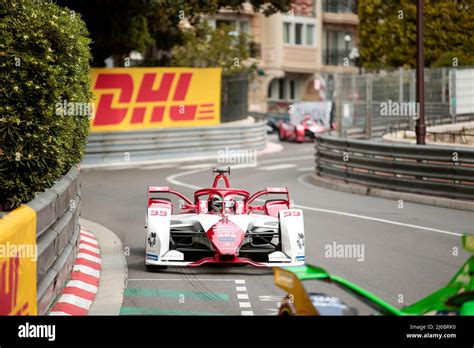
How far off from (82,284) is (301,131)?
1460 inches

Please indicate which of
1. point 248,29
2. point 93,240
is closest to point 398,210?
point 93,240

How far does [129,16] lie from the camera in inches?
1375

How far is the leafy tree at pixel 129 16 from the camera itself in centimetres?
3347

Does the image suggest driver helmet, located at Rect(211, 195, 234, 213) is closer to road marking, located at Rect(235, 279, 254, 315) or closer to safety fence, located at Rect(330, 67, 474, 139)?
road marking, located at Rect(235, 279, 254, 315)

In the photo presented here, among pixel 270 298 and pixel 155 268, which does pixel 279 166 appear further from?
pixel 270 298

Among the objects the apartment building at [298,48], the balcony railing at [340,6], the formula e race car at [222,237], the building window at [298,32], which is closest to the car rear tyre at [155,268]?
the formula e race car at [222,237]

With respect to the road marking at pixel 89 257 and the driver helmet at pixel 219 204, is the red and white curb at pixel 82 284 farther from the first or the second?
the driver helmet at pixel 219 204

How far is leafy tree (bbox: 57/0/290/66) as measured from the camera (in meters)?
33.5

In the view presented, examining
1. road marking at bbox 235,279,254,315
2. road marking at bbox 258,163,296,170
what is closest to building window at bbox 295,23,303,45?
road marking at bbox 258,163,296,170

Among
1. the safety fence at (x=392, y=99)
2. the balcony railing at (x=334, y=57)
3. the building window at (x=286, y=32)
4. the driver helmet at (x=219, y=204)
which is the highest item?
the building window at (x=286, y=32)

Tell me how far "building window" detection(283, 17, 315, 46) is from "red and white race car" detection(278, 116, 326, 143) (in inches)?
897

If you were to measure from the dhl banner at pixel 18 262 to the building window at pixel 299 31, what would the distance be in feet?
208
